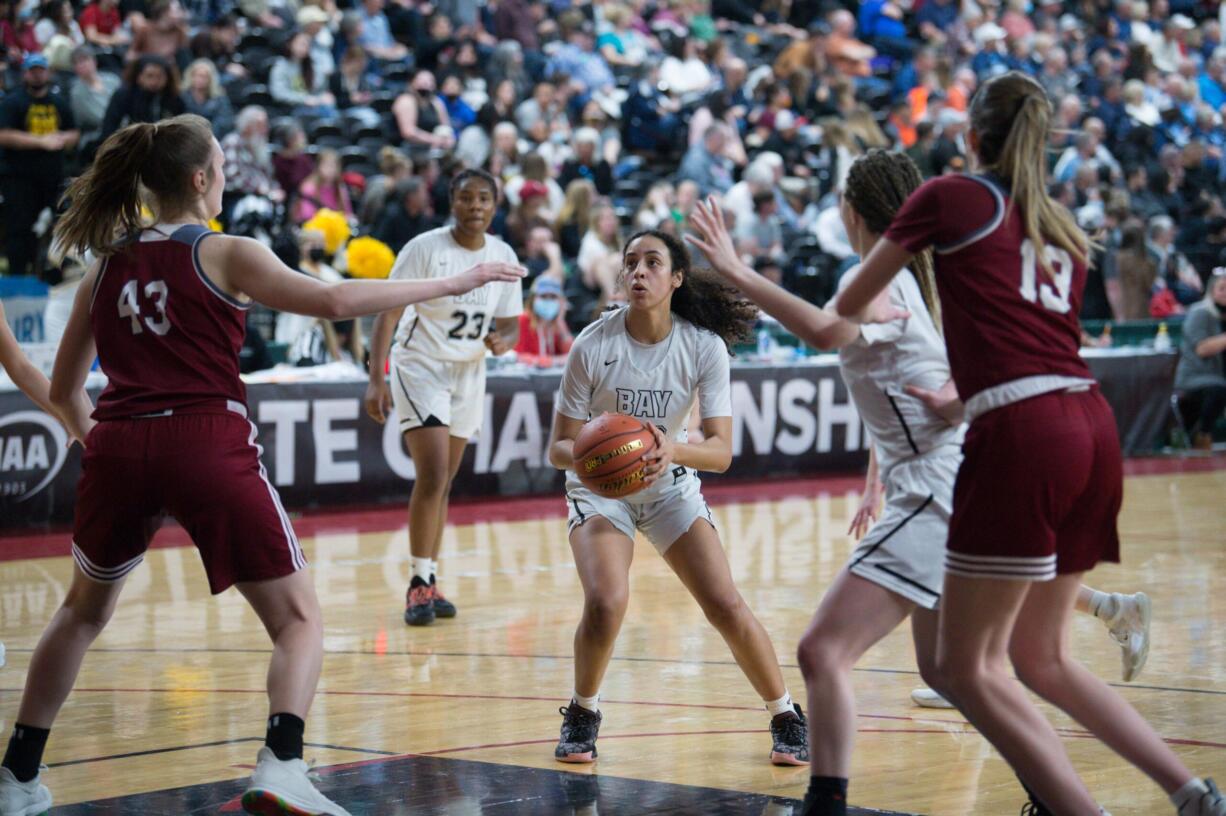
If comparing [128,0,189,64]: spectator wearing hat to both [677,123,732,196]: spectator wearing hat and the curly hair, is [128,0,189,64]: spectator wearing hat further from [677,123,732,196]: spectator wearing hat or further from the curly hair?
the curly hair

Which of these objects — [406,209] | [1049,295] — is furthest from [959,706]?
[406,209]

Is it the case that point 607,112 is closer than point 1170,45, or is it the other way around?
point 607,112

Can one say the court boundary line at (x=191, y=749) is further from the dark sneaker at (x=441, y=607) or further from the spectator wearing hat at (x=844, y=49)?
the spectator wearing hat at (x=844, y=49)

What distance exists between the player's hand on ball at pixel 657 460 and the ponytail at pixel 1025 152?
4.90ft

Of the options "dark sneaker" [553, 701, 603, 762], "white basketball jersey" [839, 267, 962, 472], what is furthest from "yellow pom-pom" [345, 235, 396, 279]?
"white basketball jersey" [839, 267, 962, 472]

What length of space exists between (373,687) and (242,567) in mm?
2433

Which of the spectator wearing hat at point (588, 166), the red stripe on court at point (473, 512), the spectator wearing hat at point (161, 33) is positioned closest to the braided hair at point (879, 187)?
the red stripe on court at point (473, 512)

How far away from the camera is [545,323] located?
13.8 meters

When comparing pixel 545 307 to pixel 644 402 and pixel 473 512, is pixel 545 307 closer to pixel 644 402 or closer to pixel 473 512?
pixel 473 512

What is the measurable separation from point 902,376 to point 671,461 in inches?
37.1

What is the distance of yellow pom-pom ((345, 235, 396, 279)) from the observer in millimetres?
13406

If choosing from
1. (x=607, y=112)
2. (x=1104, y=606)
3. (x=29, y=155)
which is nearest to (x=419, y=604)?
(x=1104, y=606)

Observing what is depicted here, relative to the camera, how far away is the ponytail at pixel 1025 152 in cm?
408

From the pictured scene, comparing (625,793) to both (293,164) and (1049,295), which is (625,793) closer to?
(1049,295)
